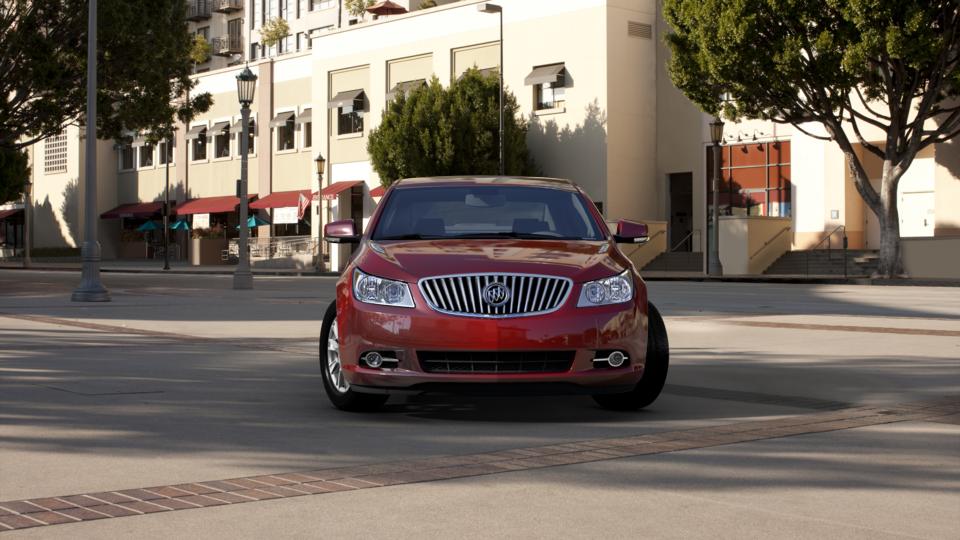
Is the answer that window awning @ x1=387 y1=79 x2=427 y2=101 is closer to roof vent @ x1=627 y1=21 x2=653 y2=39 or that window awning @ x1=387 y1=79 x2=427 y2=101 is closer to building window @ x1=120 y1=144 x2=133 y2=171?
roof vent @ x1=627 y1=21 x2=653 y2=39

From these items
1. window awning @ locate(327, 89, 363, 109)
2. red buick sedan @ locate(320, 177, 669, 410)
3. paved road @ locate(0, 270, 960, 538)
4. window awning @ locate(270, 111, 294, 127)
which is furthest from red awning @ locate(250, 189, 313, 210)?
red buick sedan @ locate(320, 177, 669, 410)

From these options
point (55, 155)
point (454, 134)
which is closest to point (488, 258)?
point (454, 134)

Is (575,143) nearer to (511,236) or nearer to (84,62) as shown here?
(84,62)

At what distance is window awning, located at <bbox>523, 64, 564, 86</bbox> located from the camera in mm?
54594

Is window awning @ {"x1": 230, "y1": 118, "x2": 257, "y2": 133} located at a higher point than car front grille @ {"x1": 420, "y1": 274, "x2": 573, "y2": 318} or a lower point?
higher

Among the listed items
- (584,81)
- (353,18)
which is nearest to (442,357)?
(584,81)

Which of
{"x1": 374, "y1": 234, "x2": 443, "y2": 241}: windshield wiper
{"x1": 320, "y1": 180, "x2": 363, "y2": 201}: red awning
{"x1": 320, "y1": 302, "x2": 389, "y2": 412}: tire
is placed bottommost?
{"x1": 320, "y1": 302, "x2": 389, "y2": 412}: tire

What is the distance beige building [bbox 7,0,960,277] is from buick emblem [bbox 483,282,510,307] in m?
34.9

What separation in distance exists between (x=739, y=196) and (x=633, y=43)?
7.62 meters

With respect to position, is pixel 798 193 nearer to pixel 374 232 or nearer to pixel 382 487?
pixel 374 232

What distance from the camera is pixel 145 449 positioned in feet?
24.6

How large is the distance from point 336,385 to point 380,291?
1.00 metres

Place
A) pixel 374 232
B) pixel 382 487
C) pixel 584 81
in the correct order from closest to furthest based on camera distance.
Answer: pixel 382 487, pixel 374 232, pixel 584 81

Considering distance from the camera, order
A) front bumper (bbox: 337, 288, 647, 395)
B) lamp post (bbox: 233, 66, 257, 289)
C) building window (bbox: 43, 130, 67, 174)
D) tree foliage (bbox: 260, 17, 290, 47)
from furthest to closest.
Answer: tree foliage (bbox: 260, 17, 290, 47), building window (bbox: 43, 130, 67, 174), lamp post (bbox: 233, 66, 257, 289), front bumper (bbox: 337, 288, 647, 395)
